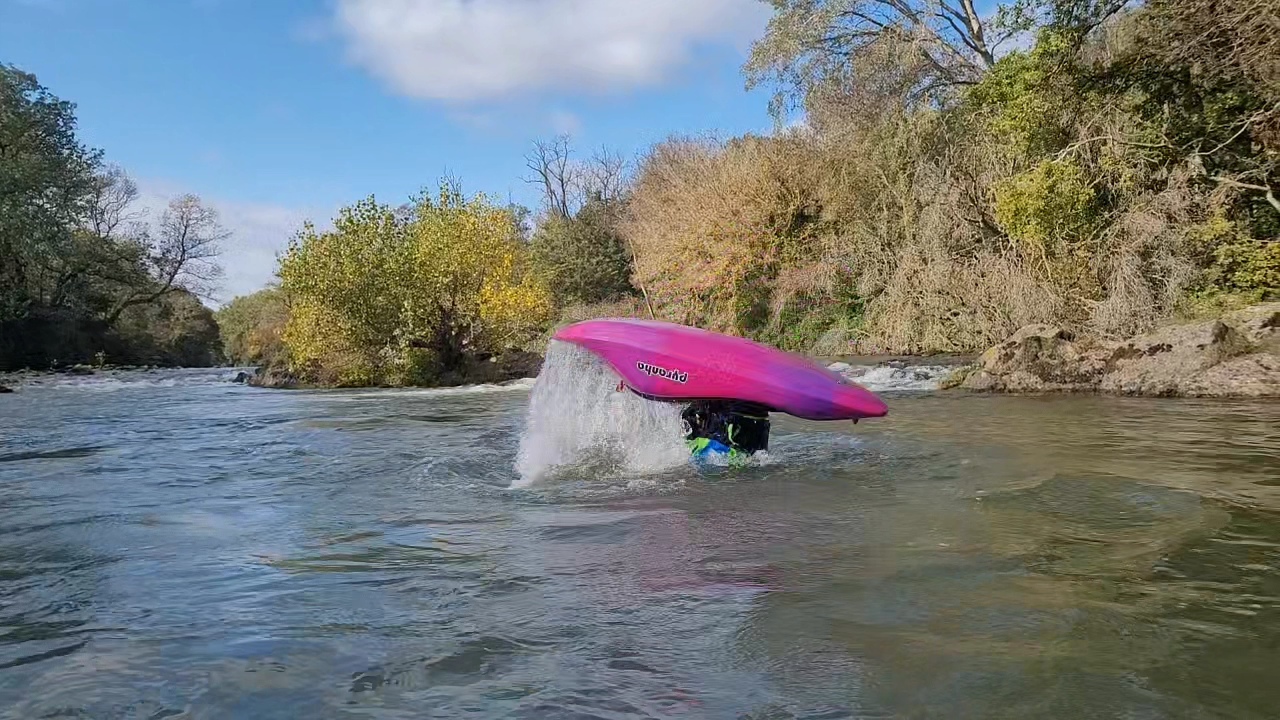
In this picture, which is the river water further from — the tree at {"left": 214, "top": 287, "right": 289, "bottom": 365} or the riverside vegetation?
the tree at {"left": 214, "top": 287, "right": 289, "bottom": 365}

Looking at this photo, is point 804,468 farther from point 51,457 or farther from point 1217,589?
point 51,457

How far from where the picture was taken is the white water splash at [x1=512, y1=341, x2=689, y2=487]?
24.0ft

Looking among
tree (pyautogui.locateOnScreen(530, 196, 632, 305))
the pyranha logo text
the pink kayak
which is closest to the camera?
the pink kayak

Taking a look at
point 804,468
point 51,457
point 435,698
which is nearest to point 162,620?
point 435,698

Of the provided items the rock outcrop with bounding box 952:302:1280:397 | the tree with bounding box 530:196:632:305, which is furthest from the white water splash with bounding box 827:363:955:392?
the tree with bounding box 530:196:632:305

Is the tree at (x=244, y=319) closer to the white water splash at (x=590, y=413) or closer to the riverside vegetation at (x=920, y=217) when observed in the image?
the riverside vegetation at (x=920, y=217)

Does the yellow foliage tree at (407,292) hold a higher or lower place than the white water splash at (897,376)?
higher

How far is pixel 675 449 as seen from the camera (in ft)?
23.6

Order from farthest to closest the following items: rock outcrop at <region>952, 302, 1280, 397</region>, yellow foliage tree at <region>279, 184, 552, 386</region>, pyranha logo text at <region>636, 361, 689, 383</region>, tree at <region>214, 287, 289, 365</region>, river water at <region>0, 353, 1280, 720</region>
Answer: tree at <region>214, 287, 289, 365</region>, yellow foliage tree at <region>279, 184, 552, 386</region>, rock outcrop at <region>952, 302, 1280, 397</region>, pyranha logo text at <region>636, 361, 689, 383</region>, river water at <region>0, 353, 1280, 720</region>

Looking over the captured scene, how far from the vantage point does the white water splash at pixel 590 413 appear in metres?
7.33

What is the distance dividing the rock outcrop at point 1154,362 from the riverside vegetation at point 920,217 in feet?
2.73

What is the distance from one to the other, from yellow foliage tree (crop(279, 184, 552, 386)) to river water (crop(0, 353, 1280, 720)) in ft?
41.1

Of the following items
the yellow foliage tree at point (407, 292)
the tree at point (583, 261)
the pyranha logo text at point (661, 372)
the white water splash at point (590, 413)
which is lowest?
the white water splash at point (590, 413)

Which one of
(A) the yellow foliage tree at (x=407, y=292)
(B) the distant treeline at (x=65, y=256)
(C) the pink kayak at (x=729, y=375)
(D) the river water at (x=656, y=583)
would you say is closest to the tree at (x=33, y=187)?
(B) the distant treeline at (x=65, y=256)
